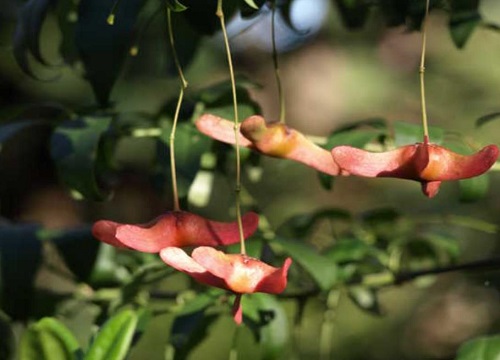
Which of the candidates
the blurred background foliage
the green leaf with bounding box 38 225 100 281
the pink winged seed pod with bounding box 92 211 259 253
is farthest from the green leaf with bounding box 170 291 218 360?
the pink winged seed pod with bounding box 92 211 259 253

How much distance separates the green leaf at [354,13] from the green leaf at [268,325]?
1.04 ft

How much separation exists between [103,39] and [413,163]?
0.35 metres

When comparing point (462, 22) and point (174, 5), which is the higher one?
point (174, 5)

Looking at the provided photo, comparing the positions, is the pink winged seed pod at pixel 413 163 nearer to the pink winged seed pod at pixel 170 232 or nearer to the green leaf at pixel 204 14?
the pink winged seed pod at pixel 170 232

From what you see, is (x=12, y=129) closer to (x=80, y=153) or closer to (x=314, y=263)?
(x=80, y=153)

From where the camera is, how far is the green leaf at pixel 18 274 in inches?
42.8

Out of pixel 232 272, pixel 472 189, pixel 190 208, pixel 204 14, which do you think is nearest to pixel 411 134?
pixel 472 189

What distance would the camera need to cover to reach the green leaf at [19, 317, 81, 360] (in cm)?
85

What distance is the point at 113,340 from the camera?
85cm

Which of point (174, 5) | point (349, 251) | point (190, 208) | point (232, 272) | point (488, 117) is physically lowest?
point (190, 208)

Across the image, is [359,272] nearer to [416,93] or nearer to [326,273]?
[326,273]

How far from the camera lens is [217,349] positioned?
8.45ft

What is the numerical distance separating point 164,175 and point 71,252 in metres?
0.12

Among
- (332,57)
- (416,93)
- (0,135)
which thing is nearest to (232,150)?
(0,135)
